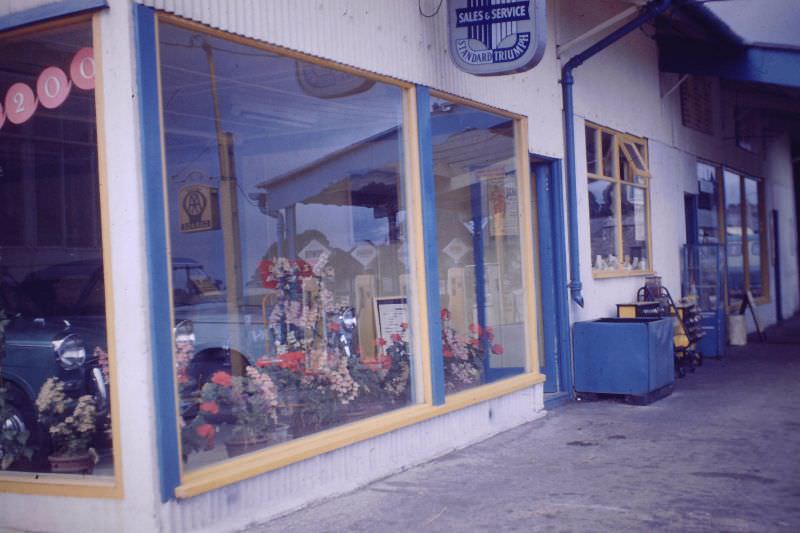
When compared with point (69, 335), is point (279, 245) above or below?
above

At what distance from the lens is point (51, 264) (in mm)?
6152

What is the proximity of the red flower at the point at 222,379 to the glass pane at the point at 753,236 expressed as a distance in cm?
1516

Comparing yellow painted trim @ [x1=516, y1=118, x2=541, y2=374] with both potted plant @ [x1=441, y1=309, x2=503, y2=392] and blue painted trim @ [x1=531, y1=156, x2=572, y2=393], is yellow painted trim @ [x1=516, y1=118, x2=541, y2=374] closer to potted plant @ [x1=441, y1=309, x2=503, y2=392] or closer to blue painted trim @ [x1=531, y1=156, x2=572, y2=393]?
potted plant @ [x1=441, y1=309, x2=503, y2=392]

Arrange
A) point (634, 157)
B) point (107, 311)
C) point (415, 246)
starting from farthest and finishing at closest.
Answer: point (634, 157), point (415, 246), point (107, 311)

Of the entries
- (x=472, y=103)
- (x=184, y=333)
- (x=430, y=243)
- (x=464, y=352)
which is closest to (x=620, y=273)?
(x=464, y=352)

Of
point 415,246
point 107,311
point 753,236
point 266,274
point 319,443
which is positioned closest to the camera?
point 107,311

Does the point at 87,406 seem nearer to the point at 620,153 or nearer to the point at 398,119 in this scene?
the point at 398,119

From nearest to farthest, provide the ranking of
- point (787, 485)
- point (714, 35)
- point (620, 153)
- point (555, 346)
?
point (787, 485) → point (555, 346) → point (620, 153) → point (714, 35)

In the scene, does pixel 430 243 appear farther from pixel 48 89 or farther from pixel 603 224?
pixel 603 224

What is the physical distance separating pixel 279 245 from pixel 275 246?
1.4 inches

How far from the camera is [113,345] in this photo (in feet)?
15.8

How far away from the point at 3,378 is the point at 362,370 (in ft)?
8.60

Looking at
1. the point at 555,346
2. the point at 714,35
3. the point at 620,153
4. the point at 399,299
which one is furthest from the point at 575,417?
the point at 714,35

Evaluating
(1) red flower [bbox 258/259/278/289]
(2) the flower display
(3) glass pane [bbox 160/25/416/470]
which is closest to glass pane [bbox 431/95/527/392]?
(3) glass pane [bbox 160/25/416/470]
